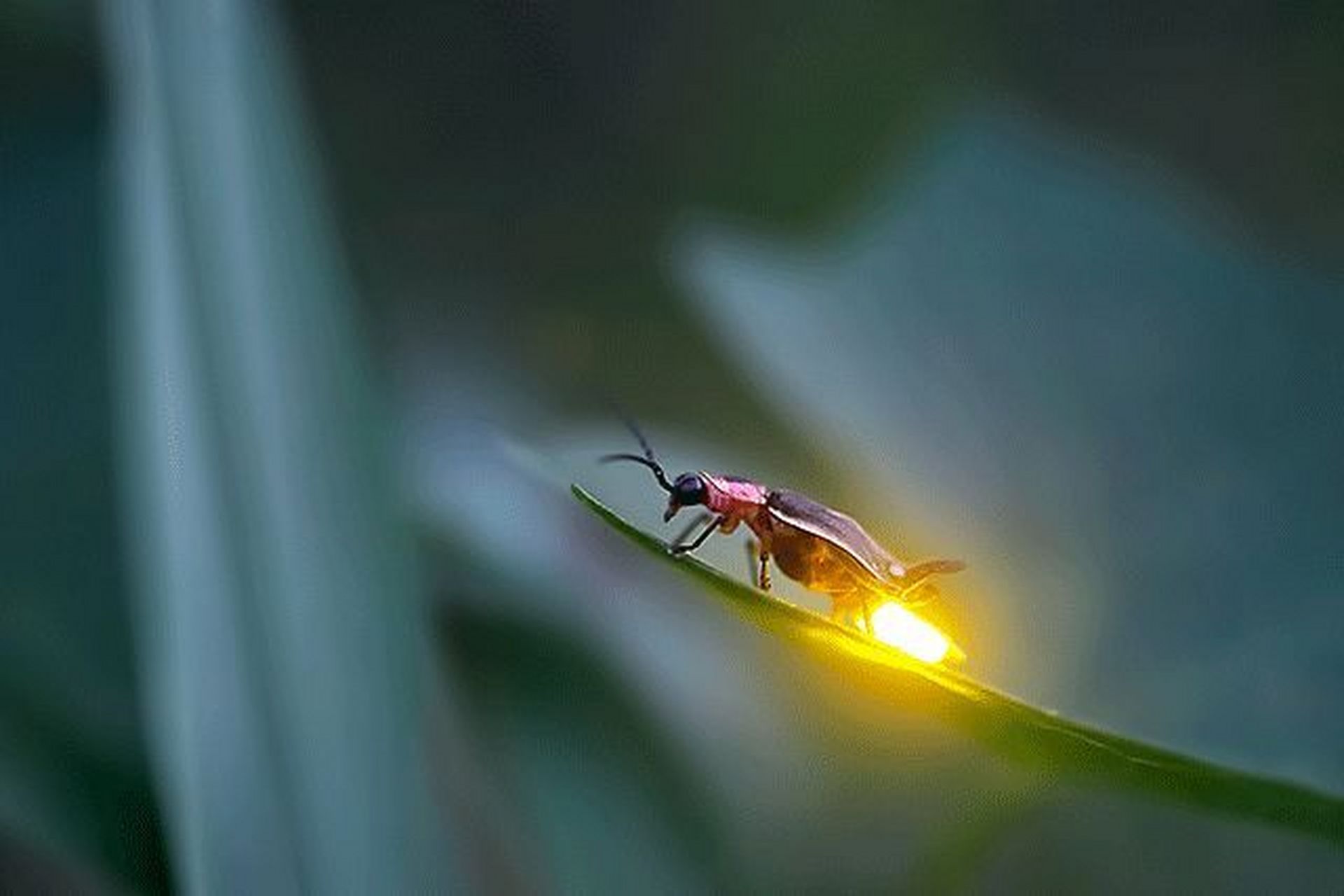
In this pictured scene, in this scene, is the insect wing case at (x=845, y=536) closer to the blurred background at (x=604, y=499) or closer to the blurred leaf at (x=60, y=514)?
the blurred background at (x=604, y=499)

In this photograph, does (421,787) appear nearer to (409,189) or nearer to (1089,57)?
(409,189)

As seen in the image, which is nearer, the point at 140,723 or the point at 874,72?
the point at 140,723

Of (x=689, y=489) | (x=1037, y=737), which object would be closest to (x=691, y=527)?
(x=689, y=489)

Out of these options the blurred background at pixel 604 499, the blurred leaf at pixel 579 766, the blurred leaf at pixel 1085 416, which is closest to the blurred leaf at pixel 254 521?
the blurred background at pixel 604 499

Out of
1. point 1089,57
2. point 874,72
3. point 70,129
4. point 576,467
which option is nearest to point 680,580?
point 576,467

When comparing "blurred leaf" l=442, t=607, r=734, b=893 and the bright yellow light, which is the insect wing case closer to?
the bright yellow light

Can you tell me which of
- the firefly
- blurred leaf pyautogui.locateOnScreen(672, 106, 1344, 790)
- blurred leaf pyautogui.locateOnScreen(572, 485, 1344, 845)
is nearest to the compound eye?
the firefly
